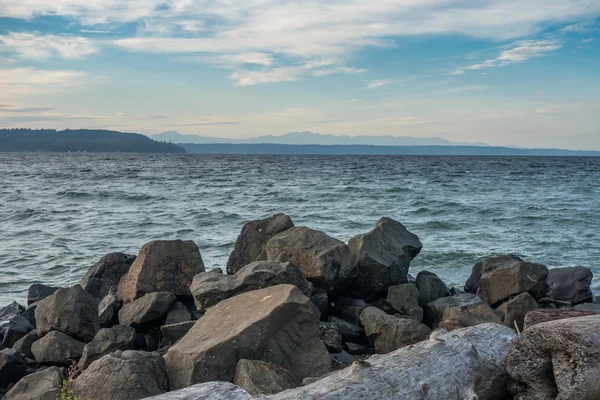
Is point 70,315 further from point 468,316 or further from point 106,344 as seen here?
point 468,316

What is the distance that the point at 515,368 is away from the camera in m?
5.76

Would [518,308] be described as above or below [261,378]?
below

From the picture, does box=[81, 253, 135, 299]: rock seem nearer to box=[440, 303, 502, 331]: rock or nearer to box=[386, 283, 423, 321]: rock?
box=[386, 283, 423, 321]: rock

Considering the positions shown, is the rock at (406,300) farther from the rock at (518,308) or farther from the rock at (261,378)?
the rock at (261,378)

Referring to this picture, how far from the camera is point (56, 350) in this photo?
8.84m

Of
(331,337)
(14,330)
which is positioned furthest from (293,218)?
(331,337)

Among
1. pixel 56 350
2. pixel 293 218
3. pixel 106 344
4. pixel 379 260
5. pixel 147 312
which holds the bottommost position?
pixel 293 218

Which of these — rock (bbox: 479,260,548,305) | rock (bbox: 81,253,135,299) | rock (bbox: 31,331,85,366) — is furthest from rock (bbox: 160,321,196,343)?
rock (bbox: 479,260,548,305)

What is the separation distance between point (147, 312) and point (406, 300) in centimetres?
451

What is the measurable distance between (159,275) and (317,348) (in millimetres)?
4023

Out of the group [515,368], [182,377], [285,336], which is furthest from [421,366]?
[182,377]

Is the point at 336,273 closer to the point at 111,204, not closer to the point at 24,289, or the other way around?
the point at 24,289

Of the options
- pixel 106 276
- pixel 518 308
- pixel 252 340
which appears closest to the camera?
pixel 252 340

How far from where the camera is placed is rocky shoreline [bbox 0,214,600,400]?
5.39 metres
